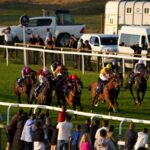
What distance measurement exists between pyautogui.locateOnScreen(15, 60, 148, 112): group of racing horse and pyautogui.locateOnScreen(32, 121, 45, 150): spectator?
23.1ft

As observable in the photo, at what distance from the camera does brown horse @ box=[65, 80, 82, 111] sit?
25094 mm

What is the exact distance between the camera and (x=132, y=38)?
121 ft

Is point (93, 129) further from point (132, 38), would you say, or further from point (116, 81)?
point (132, 38)

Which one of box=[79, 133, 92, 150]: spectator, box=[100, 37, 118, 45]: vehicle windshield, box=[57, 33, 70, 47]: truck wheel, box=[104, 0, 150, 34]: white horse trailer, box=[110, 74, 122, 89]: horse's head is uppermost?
box=[104, 0, 150, 34]: white horse trailer

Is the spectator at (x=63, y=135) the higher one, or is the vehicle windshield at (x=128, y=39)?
the vehicle windshield at (x=128, y=39)

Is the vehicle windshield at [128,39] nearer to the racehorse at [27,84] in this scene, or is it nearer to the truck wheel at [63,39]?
the truck wheel at [63,39]

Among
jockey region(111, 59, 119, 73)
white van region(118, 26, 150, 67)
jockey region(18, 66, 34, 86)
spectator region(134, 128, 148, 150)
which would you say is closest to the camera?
spectator region(134, 128, 148, 150)

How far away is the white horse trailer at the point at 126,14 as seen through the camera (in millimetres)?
44062

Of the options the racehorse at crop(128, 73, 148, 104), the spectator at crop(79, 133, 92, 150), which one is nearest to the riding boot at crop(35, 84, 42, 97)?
the racehorse at crop(128, 73, 148, 104)

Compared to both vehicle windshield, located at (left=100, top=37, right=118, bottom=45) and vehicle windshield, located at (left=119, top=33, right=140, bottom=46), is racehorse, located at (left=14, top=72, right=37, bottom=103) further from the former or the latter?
vehicle windshield, located at (left=100, top=37, right=118, bottom=45)

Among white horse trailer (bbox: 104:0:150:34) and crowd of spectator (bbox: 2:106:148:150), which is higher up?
white horse trailer (bbox: 104:0:150:34)

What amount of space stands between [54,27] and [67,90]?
797 inches

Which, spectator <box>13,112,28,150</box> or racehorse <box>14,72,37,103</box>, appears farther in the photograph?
racehorse <box>14,72,37,103</box>

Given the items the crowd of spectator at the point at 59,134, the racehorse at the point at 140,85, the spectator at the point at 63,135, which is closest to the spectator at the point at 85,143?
the crowd of spectator at the point at 59,134
